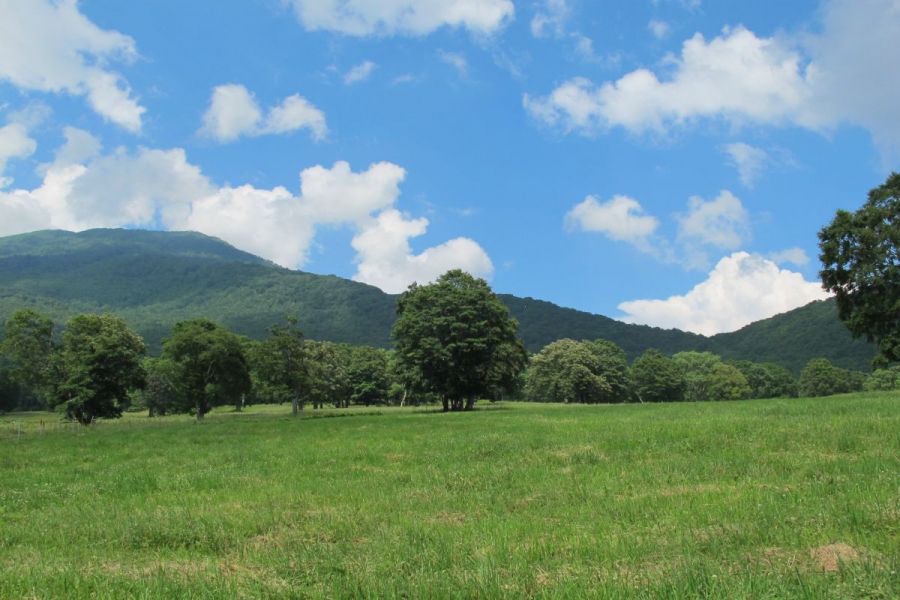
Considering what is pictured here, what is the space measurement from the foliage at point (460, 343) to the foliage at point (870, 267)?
32381 millimetres

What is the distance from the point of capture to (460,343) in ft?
217

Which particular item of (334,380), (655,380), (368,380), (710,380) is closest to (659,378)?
(655,380)

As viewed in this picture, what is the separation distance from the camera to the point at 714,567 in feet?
20.7

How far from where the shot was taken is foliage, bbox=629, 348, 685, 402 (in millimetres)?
138875

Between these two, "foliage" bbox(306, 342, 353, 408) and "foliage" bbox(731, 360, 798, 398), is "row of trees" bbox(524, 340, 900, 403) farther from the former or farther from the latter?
"foliage" bbox(306, 342, 353, 408)

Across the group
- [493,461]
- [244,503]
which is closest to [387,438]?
[493,461]

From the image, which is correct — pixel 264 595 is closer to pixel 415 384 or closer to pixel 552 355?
pixel 415 384

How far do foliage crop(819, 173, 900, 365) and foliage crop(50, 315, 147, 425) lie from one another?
72.1 meters

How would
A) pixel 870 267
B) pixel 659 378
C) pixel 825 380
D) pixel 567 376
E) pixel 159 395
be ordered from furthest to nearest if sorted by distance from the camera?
pixel 825 380
pixel 659 378
pixel 159 395
pixel 567 376
pixel 870 267

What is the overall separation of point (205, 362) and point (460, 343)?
34094 millimetres

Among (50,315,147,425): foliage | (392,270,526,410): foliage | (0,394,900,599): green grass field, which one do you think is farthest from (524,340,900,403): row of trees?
(0,394,900,599): green grass field

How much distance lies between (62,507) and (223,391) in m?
69.3

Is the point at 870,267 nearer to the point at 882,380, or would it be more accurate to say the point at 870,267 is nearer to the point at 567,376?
the point at 567,376

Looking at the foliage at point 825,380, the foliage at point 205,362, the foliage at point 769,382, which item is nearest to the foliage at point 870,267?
the foliage at point 205,362
